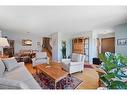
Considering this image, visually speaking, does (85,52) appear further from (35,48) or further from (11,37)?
(11,37)

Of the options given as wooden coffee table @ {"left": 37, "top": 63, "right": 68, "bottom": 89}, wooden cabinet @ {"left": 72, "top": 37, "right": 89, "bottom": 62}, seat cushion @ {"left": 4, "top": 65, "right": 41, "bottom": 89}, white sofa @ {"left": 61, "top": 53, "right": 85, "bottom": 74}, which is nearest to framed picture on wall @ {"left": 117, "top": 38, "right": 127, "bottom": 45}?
white sofa @ {"left": 61, "top": 53, "right": 85, "bottom": 74}

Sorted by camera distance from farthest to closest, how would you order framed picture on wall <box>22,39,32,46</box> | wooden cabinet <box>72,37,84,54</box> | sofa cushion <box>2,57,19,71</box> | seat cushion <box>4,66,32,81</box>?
framed picture on wall <box>22,39,32,46</box> → wooden cabinet <box>72,37,84,54</box> → sofa cushion <box>2,57,19,71</box> → seat cushion <box>4,66,32,81</box>

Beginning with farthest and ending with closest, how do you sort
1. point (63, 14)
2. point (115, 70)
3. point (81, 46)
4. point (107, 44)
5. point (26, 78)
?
1. point (81, 46)
2. point (107, 44)
3. point (63, 14)
4. point (26, 78)
5. point (115, 70)

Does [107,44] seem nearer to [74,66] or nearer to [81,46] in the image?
[81,46]

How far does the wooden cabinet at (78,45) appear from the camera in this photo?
7652 millimetres

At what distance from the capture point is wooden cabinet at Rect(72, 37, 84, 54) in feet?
25.1

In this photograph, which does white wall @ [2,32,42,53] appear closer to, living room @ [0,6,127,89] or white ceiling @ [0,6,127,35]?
living room @ [0,6,127,89]

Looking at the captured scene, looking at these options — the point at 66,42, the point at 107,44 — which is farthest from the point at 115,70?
the point at 66,42

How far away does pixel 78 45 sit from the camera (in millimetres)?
8039

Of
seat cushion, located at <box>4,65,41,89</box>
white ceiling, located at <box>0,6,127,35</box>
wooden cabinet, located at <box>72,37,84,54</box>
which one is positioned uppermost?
white ceiling, located at <box>0,6,127,35</box>

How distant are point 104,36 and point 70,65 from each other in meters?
3.55

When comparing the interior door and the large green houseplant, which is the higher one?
the interior door

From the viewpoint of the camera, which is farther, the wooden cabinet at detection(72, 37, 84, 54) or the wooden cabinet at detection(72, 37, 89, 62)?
the wooden cabinet at detection(72, 37, 84, 54)
